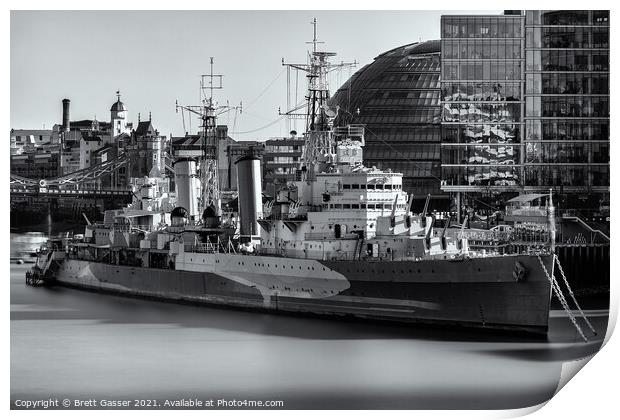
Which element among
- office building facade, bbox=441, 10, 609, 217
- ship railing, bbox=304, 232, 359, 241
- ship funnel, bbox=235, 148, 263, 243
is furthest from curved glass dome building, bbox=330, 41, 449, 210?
ship railing, bbox=304, 232, 359, 241

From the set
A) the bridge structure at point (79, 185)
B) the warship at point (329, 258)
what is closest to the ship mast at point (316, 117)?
the warship at point (329, 258)

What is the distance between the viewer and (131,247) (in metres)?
45.0

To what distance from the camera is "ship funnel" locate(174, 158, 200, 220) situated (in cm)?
4781

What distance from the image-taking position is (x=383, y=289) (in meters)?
32.9

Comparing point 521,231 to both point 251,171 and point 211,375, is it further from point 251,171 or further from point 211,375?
point 211,375

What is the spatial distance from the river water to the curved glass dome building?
3588 cm

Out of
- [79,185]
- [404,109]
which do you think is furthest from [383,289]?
[404,109]

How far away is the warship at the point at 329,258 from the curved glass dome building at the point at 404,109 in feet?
86.8

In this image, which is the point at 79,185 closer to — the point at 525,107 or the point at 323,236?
the point at 525,107

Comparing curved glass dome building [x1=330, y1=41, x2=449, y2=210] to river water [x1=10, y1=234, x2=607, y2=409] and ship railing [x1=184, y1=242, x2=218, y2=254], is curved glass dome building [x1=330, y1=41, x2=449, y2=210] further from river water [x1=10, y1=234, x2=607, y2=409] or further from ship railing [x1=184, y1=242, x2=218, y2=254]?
river water [x1=10, y1=234, x2=607, y2=409]

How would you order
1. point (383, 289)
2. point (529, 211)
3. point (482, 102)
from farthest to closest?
point (482, 102) < point (529, 211) < point (383, 289)

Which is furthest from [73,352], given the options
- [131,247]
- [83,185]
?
[83,185]

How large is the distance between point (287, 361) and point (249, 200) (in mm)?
12954

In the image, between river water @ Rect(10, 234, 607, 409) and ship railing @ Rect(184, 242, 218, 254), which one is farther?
ship railing @ Rect(184, 242, 218, 254)
